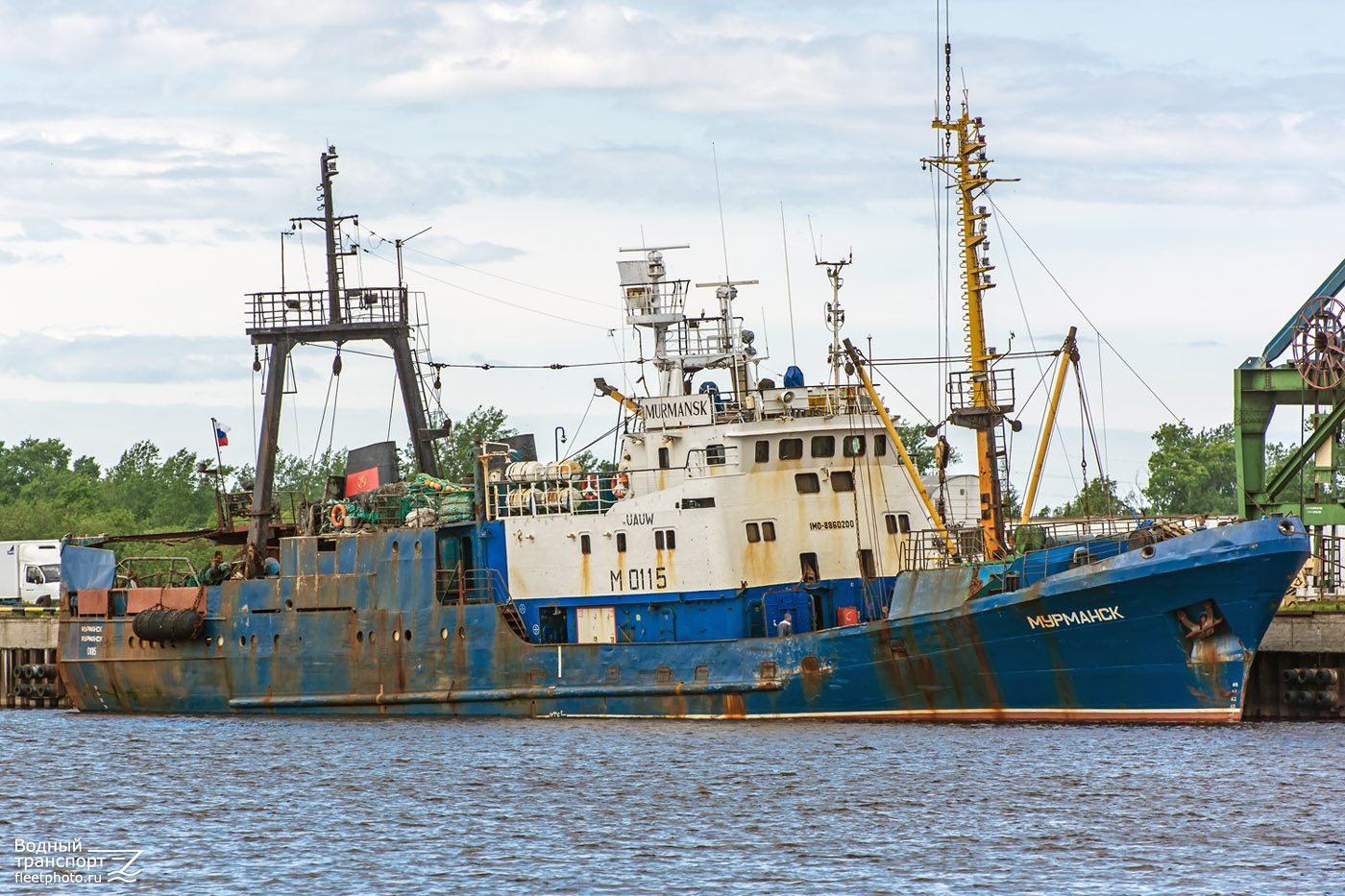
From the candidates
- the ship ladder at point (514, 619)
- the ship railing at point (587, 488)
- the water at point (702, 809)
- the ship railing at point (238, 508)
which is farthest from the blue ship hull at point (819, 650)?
the ship railing at point (238, 508)

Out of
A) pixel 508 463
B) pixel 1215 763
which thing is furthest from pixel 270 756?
pixel 1215 763

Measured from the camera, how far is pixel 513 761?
98.9 ft

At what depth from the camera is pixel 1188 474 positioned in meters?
85.2

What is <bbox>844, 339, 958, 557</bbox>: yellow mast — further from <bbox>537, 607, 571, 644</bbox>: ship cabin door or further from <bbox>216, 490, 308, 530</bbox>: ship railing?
A: <bbox>216, 490, 308, 530</bbox>: ship railing

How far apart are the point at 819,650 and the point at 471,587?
7.76 m

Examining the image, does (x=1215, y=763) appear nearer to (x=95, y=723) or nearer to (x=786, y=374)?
(x=786, y=374)

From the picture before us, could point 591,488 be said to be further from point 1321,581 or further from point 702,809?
point 1321,581

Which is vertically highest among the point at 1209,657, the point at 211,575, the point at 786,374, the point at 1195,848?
the point at 786,374

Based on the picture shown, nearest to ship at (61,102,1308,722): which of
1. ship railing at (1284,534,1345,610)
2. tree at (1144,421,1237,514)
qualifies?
ship railing at (1284,534,1345,610)

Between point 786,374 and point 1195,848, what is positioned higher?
point 786,374

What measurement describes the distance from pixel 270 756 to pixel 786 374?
11455mm

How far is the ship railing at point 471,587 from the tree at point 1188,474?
179ft

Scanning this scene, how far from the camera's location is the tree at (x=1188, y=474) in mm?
85375

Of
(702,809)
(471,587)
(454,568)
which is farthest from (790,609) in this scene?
(702,809)
